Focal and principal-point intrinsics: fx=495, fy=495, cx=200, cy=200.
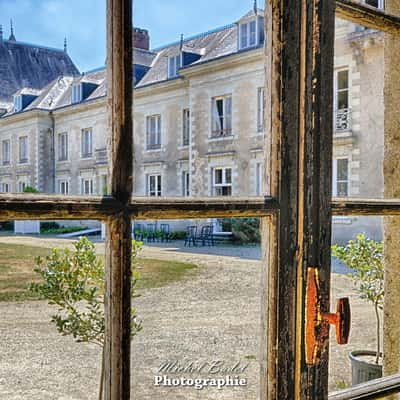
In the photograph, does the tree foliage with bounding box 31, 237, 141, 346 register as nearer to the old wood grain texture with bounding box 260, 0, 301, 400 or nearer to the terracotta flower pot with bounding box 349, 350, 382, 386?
the old wood grain texture with bounding box 260, 0, 301, 400

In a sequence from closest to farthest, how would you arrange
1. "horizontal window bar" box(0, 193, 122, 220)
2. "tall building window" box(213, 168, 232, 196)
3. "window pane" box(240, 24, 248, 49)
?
"horizontal window bar" box(0, 193, 122, 220) < "window pane" box(240, 24, 248, 49) < "tall building window" box(213, 168, 232, 196)

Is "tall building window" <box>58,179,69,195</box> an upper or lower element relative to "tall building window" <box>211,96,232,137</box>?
lower

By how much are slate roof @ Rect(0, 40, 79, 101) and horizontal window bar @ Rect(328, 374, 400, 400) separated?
41 centimetres

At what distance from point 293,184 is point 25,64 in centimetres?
30

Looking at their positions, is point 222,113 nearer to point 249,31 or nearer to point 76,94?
point 249,31

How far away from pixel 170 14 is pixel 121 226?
25 centimetres

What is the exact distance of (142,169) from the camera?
0.48 meters

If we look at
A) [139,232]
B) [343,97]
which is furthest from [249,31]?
[343,97]

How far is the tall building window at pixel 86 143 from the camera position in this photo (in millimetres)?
501

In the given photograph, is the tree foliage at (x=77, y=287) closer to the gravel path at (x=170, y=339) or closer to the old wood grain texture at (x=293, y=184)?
the gravel path at (x=170, y=339)

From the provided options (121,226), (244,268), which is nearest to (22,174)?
(121,226)

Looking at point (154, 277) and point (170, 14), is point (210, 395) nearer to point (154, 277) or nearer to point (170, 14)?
point (154, 277)

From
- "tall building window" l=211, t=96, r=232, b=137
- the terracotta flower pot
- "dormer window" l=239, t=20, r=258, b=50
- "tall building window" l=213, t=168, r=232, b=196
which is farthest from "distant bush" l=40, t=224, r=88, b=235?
"tall building window" l=211, t=96, r=232, b=137

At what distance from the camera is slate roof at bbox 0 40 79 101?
0.45m
